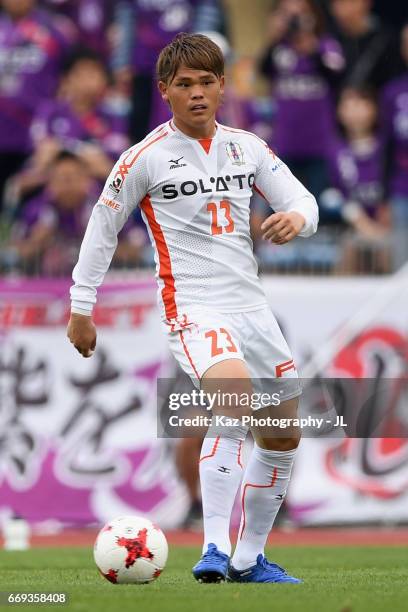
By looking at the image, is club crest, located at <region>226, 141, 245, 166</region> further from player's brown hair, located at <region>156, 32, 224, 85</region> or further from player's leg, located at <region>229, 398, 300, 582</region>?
player's leg, located at <region>229, 398, 300, 582</region>

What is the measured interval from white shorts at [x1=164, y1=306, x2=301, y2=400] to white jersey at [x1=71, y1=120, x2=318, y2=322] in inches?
2.2

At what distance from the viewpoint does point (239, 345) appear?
6.62m

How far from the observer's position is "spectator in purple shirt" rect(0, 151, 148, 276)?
1242 centimetres

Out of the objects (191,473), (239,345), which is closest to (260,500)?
(239,345)

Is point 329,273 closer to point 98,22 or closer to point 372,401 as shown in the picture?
point 372,401

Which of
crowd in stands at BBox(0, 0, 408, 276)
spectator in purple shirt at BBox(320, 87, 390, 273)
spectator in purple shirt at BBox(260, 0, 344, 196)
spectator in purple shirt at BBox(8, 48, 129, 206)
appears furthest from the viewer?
spectator in purple shirt at BBox(260, 0, 344, 196)

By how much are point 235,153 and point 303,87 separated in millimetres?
A: 7516

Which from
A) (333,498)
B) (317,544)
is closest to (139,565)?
(317,544)

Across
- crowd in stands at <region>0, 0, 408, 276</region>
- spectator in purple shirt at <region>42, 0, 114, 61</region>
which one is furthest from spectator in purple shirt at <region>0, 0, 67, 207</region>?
spectator in purple shirt at <region>42, 0, 114, 61</region>

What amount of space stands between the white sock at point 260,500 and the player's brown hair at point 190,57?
1812mm

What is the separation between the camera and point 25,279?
12.5m

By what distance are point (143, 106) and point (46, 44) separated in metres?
1.21

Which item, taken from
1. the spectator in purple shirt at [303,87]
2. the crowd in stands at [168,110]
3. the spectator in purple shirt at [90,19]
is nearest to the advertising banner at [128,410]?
the crowd in stands at [168,110]

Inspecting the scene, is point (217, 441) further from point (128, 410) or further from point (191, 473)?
point (128, 410)
